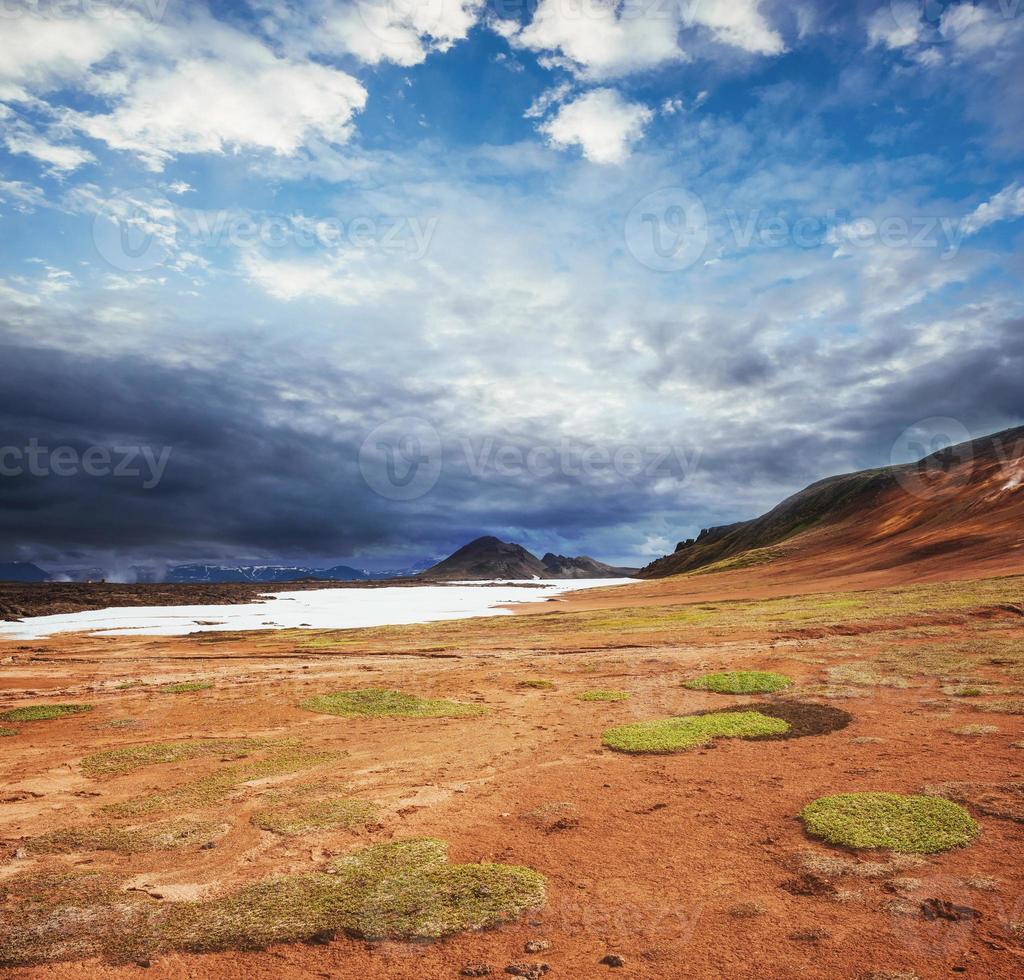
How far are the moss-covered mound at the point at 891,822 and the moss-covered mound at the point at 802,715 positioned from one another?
4559 mm

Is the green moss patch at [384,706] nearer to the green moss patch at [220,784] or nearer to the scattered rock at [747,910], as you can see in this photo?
the green moss patch at [220,784]

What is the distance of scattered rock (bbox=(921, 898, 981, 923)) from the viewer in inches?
262

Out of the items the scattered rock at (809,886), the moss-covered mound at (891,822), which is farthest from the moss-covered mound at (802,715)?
the scattered rock at (809,886)

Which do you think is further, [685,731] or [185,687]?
[185,687]

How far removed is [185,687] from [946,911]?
2493cm

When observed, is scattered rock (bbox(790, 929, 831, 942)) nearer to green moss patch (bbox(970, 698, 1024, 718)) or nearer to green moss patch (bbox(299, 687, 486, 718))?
green moss patch (bbox(970, 698, 1024, 718))

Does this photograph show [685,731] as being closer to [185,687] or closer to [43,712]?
[43,712]

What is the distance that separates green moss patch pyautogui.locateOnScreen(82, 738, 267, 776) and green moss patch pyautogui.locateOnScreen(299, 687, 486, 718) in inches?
148

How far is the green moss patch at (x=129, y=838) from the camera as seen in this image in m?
9.07

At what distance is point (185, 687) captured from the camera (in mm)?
24203

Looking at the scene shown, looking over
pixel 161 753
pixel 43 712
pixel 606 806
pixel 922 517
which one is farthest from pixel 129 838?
pixel 922 517

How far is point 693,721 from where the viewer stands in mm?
15617

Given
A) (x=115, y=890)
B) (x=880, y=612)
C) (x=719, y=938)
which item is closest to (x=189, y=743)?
(x=115, y=890)

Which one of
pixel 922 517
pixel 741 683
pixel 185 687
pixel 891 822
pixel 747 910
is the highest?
pixel 922 517
